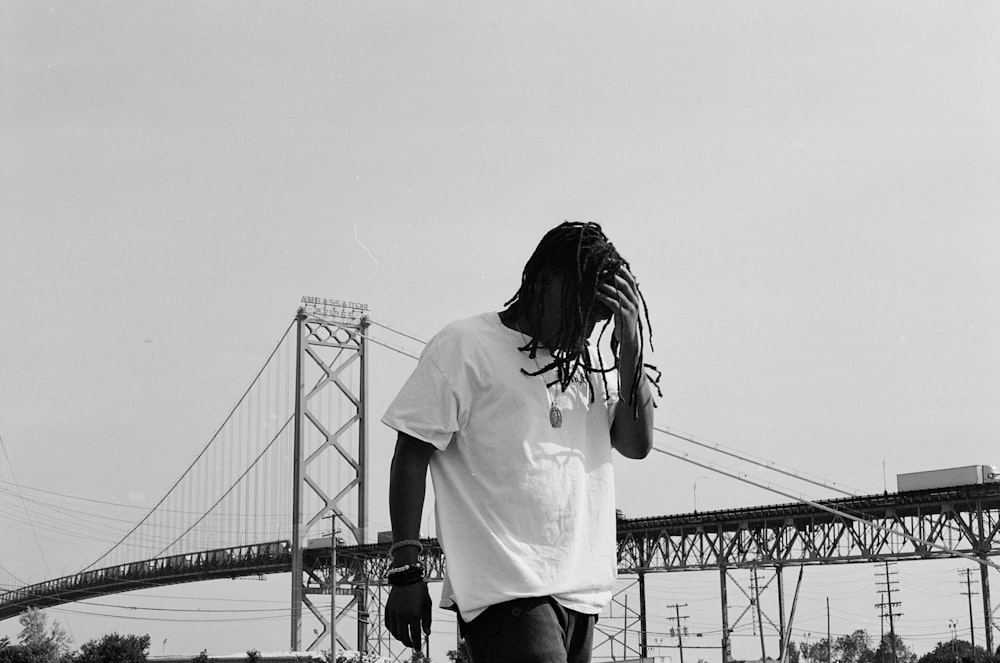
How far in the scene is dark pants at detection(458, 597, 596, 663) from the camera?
8.75 feet

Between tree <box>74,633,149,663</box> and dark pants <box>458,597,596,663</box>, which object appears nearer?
dark pants <box>458,597,596,663</box>

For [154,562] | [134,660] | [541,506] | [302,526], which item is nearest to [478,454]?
[541,506]

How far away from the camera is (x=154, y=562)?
68.6 metres

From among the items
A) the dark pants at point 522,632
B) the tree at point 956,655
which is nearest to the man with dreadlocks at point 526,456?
the dark pants at point 522,632

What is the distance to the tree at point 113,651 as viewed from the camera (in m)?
44.8

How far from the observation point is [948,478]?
38.5 meters

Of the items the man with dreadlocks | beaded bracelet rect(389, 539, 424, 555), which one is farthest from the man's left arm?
beaded bracelet rect(389, 539, 424, 555)

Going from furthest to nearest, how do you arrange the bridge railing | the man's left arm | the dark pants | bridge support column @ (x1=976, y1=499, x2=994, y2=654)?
1. the bridge railing
2. bridge support column @ (x1=976, y1=499, x2=994, y2=654)
3. the man's left arm
4. the dark pants

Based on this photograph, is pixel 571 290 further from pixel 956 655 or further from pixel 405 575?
pixel 956 655

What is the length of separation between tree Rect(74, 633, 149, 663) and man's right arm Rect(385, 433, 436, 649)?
43.2 meters

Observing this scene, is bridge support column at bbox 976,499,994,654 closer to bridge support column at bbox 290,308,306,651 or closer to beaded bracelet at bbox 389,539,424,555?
bridge support column at bbox 290,308,306,651

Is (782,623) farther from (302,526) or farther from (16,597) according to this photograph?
(16,597)

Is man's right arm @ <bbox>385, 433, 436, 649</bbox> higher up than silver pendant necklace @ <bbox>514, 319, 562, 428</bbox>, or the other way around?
silver pendant necklace @ <bbox>514, 319, 562, 428</bbox>

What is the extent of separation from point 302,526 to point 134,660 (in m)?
11.0
